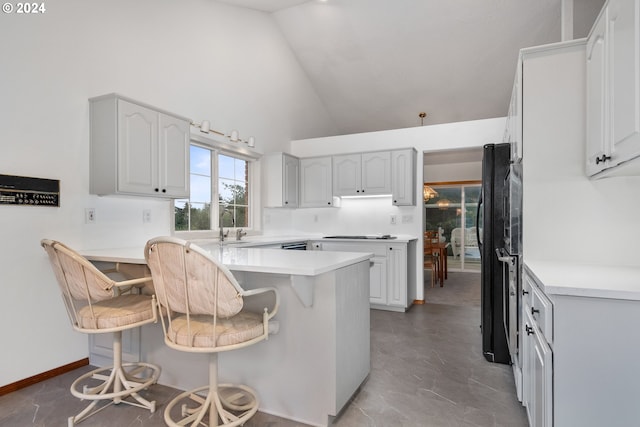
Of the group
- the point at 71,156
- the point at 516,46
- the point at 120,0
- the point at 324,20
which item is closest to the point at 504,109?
the point at 516,46

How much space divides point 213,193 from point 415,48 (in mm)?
3244

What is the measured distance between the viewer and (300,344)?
6.15 ft

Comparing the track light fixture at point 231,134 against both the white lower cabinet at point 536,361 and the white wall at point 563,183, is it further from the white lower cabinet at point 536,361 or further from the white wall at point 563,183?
the white lower cabinet at point 536,361

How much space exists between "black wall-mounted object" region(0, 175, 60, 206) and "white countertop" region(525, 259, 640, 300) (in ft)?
9.76

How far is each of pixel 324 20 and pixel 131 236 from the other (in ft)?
11.9

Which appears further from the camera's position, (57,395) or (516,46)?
(516,46)

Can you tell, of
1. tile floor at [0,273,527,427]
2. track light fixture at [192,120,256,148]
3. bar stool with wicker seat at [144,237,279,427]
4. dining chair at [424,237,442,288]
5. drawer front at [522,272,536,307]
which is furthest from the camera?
dining chair at [424,237,442,288]

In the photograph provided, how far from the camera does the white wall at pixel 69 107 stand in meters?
2.30

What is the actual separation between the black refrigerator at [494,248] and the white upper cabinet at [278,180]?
106 inches

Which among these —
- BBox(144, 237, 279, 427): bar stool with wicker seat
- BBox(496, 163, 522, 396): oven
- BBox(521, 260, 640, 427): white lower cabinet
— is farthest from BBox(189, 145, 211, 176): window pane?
BBox(521, 260, 640, 427): white lower cabinet

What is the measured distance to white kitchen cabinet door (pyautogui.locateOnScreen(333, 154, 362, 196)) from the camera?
4684 millimetres

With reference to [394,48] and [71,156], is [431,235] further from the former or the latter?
[71,156]

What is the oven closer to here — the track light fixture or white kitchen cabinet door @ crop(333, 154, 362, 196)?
white kitchen cabinet door @ crop(333, 154, 362, 196)

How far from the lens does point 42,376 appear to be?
2428mm
